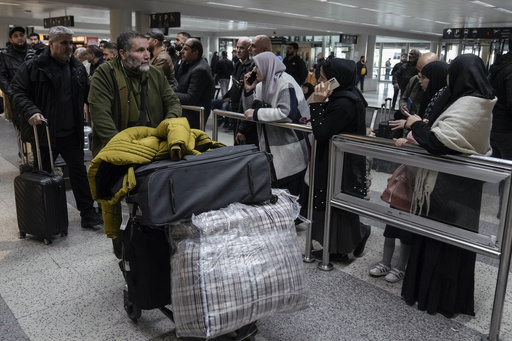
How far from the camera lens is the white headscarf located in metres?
3.54

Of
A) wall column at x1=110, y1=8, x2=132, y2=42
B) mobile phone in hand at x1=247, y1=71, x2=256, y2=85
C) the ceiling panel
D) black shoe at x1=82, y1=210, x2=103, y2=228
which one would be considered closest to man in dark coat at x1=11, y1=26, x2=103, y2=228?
black shoe at x1=82, y1=210, x2=103, y2=228

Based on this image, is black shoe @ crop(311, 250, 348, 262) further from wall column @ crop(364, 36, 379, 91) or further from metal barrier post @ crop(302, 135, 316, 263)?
wall column @ crop(364, 36, 379, 91)

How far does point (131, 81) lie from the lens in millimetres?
3098

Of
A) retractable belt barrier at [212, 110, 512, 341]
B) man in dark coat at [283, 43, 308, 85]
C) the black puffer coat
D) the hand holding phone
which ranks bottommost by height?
retractable belt barrier at [212, 110, 512, 341]

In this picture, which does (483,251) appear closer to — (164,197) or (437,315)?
(437,315)

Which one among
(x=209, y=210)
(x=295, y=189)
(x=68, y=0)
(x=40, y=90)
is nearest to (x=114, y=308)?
(x=209, y=210)

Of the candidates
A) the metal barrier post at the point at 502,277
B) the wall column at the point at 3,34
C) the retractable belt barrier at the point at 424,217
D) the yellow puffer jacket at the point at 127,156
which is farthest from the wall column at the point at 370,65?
the yellow puffer jacket at the point at 127,156

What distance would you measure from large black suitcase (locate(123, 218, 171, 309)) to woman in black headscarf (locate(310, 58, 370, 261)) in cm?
134

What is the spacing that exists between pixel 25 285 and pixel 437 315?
2.66 meters

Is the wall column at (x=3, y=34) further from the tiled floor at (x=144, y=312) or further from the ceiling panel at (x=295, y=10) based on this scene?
the tiled floor at (x=144, y=312)

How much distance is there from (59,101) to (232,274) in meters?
2.71

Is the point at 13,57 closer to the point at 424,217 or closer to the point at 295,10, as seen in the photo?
the point at 424,217

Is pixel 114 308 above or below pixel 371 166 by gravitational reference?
below

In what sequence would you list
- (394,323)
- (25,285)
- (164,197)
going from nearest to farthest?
(164,197), (394,323), (25,285)
